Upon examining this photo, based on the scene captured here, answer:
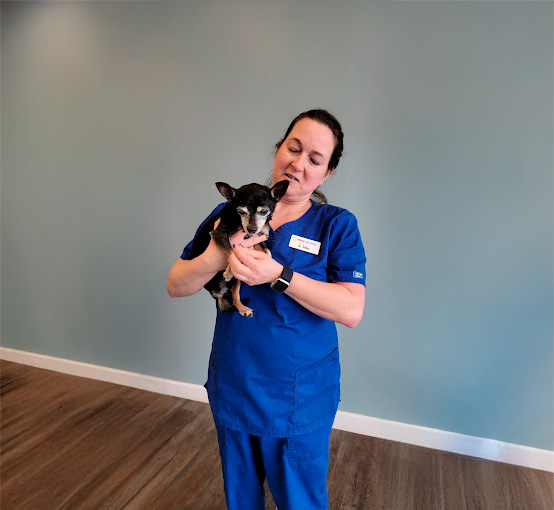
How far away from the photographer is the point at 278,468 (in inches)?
45.1

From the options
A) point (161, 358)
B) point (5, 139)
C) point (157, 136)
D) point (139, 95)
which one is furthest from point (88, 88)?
point (161, 358)

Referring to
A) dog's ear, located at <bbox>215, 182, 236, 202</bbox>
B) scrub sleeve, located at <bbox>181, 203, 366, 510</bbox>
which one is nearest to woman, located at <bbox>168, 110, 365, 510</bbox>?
scrub sleeve, located at <bbox>181, 203, 366, 510</bbox>

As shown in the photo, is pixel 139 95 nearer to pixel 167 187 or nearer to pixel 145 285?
pixel 167 187

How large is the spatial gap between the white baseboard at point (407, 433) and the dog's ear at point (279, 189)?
1.76m

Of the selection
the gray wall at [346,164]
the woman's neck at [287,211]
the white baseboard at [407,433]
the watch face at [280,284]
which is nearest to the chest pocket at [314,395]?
the watch face at [280,284]

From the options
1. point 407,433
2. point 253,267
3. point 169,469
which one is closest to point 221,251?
point 253,267

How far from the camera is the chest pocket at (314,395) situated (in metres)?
1.10

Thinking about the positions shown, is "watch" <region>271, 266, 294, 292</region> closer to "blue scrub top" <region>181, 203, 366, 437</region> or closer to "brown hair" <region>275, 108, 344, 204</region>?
"blue scrub top" <region>181, 203, 366, 437</region>

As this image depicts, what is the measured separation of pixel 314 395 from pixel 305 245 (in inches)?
17.1

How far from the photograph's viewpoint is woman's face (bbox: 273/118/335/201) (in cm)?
110

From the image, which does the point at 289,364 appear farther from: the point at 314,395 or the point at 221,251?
the point at 221,251

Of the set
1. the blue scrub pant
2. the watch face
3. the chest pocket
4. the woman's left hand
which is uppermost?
the woman's left hand

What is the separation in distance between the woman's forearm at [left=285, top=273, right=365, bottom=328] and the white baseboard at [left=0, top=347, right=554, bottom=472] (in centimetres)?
156

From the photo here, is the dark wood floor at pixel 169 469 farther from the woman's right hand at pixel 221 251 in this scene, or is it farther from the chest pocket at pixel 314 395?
the woman's right hand at pixel 221 251
